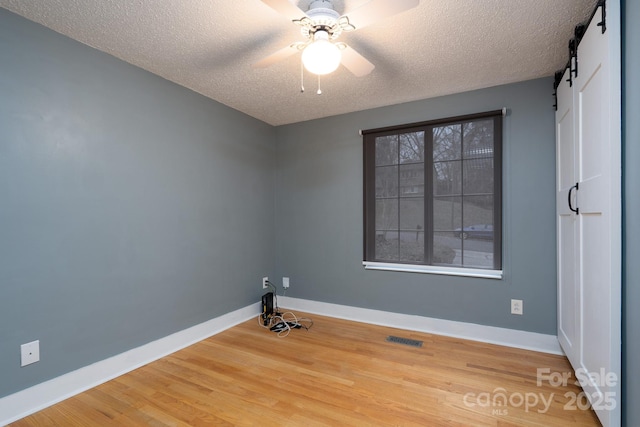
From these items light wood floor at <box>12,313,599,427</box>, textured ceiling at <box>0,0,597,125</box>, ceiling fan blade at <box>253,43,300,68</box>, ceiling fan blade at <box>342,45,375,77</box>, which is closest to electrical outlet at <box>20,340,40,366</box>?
light wood floor at <box>12,313,599,427</box>

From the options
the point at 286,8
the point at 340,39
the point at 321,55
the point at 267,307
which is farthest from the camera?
the point at 267,307

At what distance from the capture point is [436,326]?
9.65 feet

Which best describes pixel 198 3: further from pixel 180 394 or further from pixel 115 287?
pixel 180 394

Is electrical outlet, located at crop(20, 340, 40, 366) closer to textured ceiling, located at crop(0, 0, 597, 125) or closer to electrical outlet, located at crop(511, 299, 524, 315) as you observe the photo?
textured ceiling, located at crop(0, 0, 597, 125)

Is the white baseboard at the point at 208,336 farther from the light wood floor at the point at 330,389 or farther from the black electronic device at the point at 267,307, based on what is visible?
Answer: the black electronic device at the point at 267,307

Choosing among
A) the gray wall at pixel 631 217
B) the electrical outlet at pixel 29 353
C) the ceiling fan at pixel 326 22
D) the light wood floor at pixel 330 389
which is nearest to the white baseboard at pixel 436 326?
the light wood floor at pixel 330 389

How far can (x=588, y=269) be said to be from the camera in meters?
1.69

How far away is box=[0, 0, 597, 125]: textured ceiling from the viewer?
1.70m

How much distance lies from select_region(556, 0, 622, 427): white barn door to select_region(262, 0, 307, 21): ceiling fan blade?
140 centimetres

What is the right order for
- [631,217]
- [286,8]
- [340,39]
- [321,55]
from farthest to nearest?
[340,39] < [321,55] < [286,8] < [631,217]

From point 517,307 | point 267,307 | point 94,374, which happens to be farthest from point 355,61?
point 94,374

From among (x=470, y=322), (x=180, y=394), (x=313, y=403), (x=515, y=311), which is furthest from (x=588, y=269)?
(x=180, y=394)

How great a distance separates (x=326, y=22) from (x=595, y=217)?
5.80 feet

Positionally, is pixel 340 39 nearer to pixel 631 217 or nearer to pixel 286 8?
pixel 286 8
